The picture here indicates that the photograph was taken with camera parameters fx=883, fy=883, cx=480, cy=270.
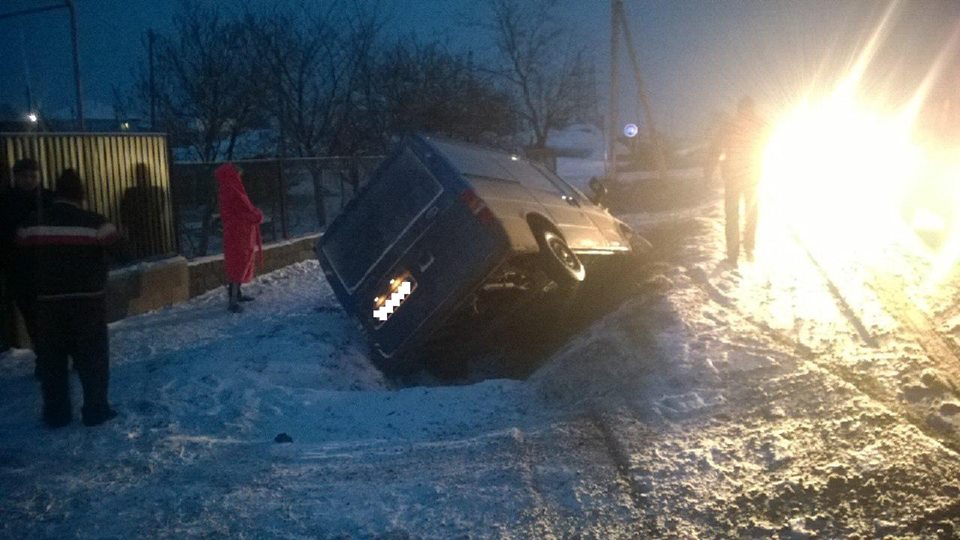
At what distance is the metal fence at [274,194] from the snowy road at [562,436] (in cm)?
412

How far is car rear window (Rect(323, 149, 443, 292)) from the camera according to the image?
7.37 meters

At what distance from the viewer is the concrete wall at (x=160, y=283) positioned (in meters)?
9.65

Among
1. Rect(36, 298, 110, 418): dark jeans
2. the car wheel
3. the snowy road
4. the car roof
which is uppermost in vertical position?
the car roof

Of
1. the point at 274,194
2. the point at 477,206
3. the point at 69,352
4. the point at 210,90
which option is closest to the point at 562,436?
the point at 477,206

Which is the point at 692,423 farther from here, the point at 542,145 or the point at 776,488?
the point at 542,145

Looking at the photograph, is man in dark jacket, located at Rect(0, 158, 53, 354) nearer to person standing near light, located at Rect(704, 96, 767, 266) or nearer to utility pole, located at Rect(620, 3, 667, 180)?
person standing near light, located at Rect(704, 96, 767, 266)

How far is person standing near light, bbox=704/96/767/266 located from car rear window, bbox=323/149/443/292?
4391 millimetres

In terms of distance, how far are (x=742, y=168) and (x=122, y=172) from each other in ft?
23.7

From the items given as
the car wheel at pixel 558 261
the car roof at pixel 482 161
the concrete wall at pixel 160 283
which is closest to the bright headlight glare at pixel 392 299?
the car roof at pixel 482 161

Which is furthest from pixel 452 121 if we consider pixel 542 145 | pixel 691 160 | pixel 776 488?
pixel 776 488

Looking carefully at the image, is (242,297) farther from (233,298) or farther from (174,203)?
(174,203)

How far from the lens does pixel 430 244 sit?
7074 mm

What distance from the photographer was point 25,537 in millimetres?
4449

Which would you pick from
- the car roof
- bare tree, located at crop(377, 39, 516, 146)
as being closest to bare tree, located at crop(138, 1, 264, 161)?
bare tree, located at crop(377, 39, 516, 146)
